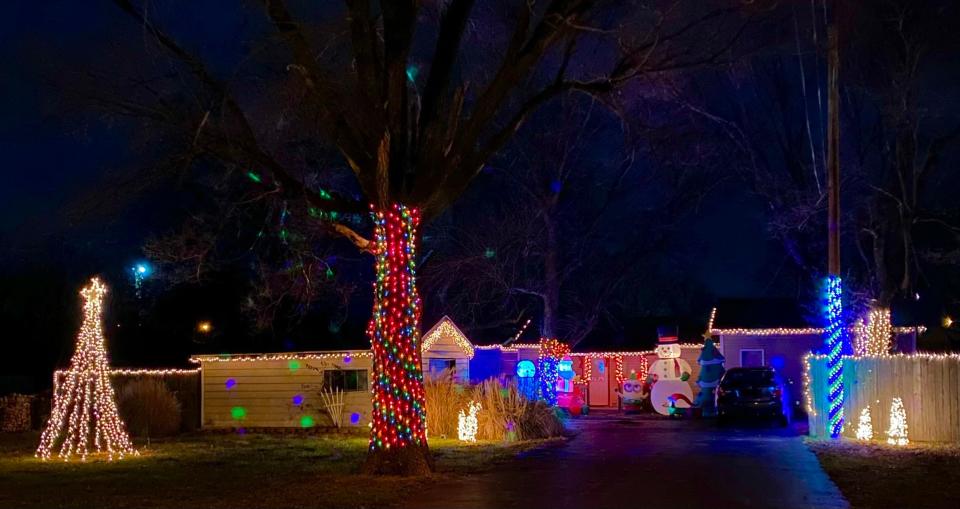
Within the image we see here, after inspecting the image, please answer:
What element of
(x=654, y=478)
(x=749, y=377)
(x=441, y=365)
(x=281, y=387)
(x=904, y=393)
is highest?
(x=441, y=365)

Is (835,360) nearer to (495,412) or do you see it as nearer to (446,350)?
(495,412)

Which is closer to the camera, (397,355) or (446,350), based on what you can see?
(397,355)

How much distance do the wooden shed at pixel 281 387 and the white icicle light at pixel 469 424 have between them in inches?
187

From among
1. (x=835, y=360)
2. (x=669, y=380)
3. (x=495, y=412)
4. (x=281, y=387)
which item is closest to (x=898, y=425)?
(x=835, y=360)

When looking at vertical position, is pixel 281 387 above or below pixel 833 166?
below

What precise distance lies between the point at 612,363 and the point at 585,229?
8131 millimetres

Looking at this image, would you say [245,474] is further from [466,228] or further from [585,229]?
[585,229]

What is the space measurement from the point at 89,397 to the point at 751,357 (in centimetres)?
2338

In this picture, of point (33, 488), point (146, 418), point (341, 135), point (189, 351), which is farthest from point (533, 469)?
point (189, 351)

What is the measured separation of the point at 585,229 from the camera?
3403 centimetres

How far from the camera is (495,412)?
21688 millimetres

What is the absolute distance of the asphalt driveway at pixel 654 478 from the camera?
38.3 feet

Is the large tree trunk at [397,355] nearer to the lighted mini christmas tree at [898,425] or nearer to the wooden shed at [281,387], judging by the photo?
the lighted mini christmas tree at [898,425]

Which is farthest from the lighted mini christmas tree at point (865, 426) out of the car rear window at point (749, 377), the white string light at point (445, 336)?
the white string light at point (445, 336)
